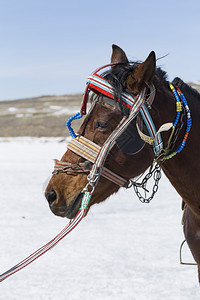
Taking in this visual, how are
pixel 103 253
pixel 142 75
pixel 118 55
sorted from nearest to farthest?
pixel 142 75
pixel 118 55
pixel 103 253

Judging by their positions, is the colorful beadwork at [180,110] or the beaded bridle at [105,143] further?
the colorful beadwork at [180,110]

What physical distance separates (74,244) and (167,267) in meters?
1.37

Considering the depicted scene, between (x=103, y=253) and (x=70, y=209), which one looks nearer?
(x=70, y=209)

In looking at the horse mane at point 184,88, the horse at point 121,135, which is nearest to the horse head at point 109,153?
the horse at point 121,135

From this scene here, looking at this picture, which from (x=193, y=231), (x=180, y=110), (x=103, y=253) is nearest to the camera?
(x=180, y=110)

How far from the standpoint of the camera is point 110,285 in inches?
143

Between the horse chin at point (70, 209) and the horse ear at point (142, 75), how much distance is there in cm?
63

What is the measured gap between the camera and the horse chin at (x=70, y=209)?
5.92 ft

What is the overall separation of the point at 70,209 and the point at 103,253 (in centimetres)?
288

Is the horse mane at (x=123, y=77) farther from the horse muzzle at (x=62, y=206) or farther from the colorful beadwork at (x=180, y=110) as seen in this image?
the horse muzzle at (x=62, y=206)

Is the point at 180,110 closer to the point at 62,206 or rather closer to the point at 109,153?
the point at 109,153

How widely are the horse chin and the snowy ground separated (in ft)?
6.30

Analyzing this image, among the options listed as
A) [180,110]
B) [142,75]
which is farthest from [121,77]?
[180,110]

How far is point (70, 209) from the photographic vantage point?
1816 millimetres
